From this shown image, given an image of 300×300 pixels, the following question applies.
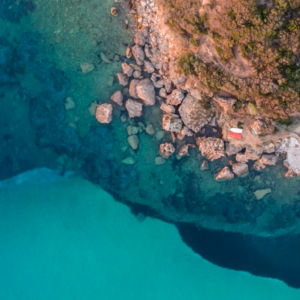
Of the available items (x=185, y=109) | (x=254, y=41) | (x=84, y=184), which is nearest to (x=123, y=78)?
(x=185, y=109)

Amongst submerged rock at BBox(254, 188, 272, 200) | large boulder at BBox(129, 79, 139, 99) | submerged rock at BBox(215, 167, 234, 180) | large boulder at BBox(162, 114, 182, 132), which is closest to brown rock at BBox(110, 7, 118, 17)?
large boulder at BBox(129, 79, 139, 99)

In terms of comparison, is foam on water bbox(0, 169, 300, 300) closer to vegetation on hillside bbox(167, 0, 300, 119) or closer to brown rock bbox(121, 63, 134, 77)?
brown rock bbox(121, 63, 134, 77)

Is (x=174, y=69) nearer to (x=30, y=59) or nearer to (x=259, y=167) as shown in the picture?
(x=259, y=167)

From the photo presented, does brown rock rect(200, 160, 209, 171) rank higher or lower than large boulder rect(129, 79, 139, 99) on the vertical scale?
lower

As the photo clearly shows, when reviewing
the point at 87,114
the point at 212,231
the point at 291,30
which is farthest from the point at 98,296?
the point at 291,30

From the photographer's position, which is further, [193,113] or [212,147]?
[212,147]

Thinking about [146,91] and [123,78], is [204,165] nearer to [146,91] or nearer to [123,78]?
[146,91]
